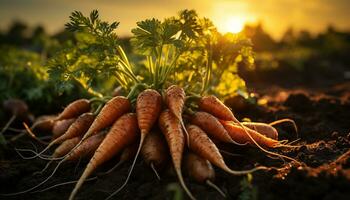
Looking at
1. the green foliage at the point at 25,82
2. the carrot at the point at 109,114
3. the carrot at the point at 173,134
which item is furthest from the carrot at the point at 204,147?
the green foliage at the point at 25,82

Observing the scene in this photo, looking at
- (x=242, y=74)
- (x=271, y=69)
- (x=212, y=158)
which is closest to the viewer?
(x=212, y=158)

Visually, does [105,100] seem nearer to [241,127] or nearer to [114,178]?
[114,178]

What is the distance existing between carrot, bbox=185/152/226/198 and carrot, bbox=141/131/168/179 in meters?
0.25

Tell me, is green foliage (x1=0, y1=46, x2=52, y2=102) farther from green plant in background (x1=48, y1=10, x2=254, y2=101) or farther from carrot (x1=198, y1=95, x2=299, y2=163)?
carrot (x1=198, y1=95, x2=299, y2=163)

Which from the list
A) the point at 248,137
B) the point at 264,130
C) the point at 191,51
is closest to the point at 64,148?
the point at 191,51

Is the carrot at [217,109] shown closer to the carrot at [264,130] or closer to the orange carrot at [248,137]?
the orange carrot at [248,137]

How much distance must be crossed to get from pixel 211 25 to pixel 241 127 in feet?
4.57

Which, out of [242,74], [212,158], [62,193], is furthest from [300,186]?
[242,74]

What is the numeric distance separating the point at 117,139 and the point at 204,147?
0.88 metres

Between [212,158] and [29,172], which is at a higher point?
[212,158]

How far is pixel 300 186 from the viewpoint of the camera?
3404 mm

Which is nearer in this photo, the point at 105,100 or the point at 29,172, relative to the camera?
the point at 29,172

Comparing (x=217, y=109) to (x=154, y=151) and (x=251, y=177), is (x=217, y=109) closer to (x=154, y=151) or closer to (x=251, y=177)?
(x=154, y=151)

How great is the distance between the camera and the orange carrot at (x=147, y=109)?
4.23 metres
